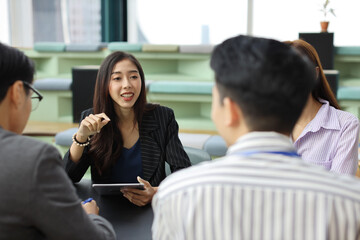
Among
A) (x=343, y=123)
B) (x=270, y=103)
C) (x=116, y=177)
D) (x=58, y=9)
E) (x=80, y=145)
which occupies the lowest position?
(x=116, y=177)

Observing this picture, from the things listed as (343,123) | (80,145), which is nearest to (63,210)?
(80,145)

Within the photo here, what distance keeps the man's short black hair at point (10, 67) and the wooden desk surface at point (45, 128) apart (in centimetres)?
292

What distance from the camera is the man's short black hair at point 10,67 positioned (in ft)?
3.33

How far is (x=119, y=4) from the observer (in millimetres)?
5477

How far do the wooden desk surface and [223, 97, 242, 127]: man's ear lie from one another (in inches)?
128

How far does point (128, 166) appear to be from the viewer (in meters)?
2.05

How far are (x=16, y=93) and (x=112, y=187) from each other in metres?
0.62

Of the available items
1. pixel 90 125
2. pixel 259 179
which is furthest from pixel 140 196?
pixel 259 179

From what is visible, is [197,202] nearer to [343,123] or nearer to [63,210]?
[63,210]

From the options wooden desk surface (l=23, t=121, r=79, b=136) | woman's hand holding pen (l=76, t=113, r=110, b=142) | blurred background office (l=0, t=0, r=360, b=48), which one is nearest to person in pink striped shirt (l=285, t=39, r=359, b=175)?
woman's hand holding pen (l=76, t=113, r=110, b=142)

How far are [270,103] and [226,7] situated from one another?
485 centimetres

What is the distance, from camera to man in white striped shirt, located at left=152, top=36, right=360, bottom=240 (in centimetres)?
75

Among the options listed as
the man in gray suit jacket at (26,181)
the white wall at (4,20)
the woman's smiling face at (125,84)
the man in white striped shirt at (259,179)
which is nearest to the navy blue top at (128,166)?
the woman's smiling face at (125,84)

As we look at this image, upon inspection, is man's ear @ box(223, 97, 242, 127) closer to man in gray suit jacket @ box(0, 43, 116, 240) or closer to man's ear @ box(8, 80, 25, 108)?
man in gray suit jacket @ box(0, 43, 116, 240)
